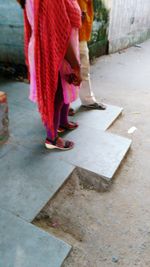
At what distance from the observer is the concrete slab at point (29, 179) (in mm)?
1826

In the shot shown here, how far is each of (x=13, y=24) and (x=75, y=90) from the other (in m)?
1.94

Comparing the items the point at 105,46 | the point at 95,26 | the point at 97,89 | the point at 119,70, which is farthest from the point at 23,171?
the point at 105,46

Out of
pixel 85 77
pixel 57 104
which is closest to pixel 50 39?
pixel 57 104

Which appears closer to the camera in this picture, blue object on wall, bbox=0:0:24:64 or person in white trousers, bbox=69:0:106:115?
person in white trousers, bbox=69:0:106:115

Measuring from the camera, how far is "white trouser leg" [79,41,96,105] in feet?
9.24

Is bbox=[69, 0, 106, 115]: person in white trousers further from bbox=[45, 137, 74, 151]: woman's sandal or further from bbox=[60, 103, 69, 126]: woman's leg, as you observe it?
bbox=[45, 137, 74, 151]: woman's sandal

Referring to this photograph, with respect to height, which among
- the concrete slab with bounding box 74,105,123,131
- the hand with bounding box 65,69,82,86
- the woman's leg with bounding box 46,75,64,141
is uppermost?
the hand with bounding box 65,69,82,86

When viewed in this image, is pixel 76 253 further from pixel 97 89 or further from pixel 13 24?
pixel 13 24

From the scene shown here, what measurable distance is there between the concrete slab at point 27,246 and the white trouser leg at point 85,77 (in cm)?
176

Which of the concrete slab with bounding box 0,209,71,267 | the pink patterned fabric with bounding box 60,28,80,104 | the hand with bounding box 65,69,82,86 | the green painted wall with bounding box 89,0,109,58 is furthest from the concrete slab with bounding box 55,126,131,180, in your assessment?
the green painted wall with bounding box 89,0,109,58

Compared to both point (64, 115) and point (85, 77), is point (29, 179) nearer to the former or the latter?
point (64, 115)

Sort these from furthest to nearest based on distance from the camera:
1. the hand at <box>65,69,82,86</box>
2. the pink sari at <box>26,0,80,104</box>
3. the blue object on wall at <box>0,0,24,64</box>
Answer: the blue object on wall at <box>0,0,24,64</box> → the hand at <box>65,69,82,86</box> → the pink sari at <box>26,0,80,104</box>

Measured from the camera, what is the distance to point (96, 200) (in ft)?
6.85

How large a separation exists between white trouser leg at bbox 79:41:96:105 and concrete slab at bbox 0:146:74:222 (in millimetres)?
978
